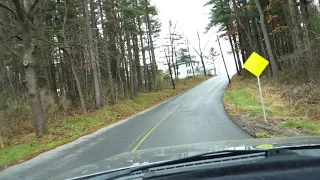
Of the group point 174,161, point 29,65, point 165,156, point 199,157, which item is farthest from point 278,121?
point 174,161

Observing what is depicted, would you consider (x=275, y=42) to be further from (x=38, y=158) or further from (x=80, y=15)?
(x=38, y=158)

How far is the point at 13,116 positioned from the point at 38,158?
11339mm

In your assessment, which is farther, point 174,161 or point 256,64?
point 256,64

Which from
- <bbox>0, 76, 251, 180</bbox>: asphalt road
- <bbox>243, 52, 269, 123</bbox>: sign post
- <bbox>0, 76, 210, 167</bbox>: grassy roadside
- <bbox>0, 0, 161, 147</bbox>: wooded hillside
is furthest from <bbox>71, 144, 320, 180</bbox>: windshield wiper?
<bbox>0, 0, 161, 147</bbox>: wooded hillside

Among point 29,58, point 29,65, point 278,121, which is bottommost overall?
point 278,121

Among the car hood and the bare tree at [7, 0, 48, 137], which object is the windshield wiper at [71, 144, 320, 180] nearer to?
the car hood

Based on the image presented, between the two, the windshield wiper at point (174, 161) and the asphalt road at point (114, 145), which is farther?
the asphalt road at point (114, 145)

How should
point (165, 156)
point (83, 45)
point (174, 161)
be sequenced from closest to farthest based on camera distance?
point (174, 161), point (165, 156), point (83, 45)

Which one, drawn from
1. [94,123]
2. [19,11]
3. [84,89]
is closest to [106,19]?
[84,89]

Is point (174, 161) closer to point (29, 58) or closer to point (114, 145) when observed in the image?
point (114, 145)

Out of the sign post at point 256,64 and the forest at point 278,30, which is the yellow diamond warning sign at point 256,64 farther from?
the forest at point 278,30

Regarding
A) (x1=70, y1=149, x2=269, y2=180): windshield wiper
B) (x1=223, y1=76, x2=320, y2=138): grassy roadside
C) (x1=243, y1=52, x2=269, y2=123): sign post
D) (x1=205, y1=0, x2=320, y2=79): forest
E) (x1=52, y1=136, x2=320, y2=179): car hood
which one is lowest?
(x1=223, y1=76, x2=320, y2=138): grassy roadside

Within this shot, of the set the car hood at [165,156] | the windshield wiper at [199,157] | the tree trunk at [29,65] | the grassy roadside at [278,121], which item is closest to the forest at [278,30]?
the grassy roadside at [278,121]

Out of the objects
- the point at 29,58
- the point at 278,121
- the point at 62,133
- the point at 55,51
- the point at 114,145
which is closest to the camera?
the point at 114,145
